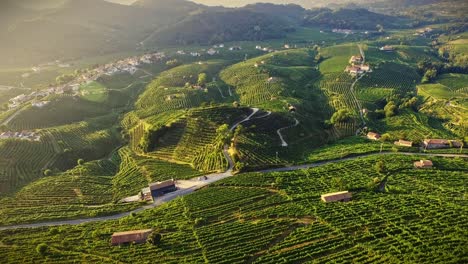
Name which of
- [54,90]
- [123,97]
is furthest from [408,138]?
[54,90]

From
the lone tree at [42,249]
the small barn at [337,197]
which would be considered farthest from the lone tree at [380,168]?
the lone tree at [42,249]

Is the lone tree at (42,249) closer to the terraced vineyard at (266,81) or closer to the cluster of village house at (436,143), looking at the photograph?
the terraced vineyard at (266,81)

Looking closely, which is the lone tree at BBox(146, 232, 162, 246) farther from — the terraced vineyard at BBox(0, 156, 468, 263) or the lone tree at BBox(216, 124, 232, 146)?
the lone tree at BBox(216, 124, 232, 146)

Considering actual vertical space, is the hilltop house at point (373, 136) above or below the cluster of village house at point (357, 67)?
below

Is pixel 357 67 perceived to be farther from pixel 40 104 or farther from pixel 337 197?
pixel 40 104

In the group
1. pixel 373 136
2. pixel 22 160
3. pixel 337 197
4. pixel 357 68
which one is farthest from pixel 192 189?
pixel 357 68

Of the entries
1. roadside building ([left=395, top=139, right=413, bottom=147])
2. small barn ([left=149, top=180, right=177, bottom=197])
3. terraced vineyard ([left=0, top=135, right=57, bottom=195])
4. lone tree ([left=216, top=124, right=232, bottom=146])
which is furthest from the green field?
roadside building ([left=395, top=139, right=413, bottom=147])
